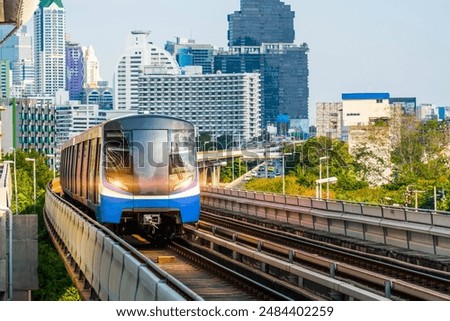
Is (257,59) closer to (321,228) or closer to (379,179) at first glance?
(379,179)

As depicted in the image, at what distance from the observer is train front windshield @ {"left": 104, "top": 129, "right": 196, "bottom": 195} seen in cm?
1969

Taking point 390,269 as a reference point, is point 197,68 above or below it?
above

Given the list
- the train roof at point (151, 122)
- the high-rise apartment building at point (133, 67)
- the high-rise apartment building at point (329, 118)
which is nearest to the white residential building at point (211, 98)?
the high-rise apartment building at point (133, 67)

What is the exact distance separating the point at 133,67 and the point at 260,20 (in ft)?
86.0

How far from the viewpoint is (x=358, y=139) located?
7825cm

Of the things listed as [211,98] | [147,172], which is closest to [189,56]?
[211,98]

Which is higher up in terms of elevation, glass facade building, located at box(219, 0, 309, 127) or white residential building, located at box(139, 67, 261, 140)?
glass facade building, located at box(219, 0, 309, 127)

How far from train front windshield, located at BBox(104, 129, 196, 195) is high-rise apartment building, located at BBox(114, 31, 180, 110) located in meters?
5.81

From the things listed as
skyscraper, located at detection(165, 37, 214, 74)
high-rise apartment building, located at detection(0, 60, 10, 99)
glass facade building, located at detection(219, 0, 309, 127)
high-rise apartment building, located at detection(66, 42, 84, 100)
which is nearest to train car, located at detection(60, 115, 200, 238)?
glass facade building, located at detection(219, 0, 309, 127)

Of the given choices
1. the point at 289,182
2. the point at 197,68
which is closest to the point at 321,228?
the point at 197,68

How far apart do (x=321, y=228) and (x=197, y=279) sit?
10738 millimetres

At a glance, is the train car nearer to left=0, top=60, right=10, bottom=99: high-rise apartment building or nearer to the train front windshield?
the train front windshield

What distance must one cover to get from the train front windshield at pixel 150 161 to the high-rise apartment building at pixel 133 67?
5.81 metres

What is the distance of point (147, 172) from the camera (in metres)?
19.7
